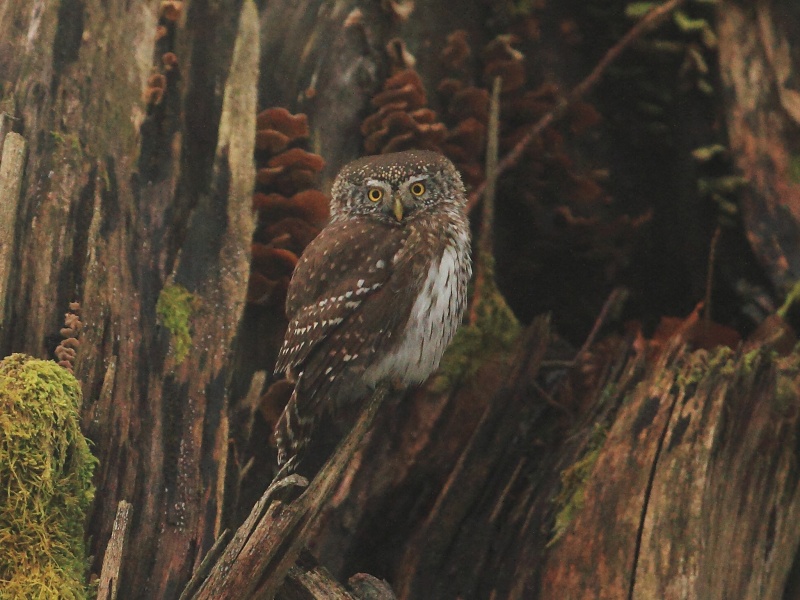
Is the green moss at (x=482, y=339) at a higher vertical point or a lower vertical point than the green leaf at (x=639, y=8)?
lower

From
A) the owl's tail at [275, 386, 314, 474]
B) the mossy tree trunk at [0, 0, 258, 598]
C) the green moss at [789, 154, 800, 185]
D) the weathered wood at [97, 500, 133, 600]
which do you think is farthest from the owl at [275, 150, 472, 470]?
the green moss at [789, 154, 800, 185]

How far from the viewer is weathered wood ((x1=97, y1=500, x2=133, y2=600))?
2.94 metres

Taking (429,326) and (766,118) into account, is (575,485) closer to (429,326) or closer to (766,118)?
(429,326)

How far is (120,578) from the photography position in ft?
9.89

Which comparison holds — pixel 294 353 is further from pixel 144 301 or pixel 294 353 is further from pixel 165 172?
pixel 165 172

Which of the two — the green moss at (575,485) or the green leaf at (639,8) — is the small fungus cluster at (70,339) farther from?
the green leaf at (639,8)

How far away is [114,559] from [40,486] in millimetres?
333

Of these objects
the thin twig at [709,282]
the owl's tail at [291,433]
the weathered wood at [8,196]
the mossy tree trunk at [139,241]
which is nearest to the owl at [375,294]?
the owl's tail at [291,433]

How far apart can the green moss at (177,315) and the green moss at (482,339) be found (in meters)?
1.12

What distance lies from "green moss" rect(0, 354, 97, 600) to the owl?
2.28 ft

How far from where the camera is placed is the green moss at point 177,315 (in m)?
3.40

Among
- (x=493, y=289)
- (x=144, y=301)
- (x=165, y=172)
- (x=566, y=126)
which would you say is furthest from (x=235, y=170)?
(x=566, y=126)

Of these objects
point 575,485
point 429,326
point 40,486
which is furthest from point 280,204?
→ point 575,485

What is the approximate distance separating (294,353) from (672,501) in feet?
4.89
